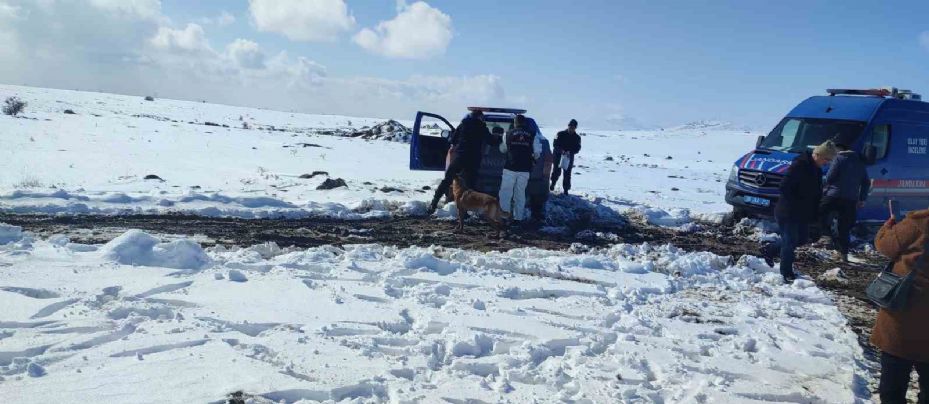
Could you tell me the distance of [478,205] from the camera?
811 centimetres

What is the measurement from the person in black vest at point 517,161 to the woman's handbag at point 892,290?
567 centimetres

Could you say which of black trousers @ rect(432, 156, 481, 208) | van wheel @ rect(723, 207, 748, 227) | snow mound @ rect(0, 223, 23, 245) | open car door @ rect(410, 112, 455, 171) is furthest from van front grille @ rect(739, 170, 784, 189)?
snow mound @ rect(0, 223, 23, 245)

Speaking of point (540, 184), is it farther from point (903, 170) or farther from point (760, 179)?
point (903, 170)

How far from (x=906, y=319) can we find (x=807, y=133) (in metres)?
7.47

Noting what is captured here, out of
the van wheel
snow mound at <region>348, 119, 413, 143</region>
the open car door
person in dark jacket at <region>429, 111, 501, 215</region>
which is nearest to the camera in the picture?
person in dark jacket at <region>429, 111, 501, 215</region>

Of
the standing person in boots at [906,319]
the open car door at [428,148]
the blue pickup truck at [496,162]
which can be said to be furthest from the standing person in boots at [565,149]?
the standing person in boots at [906,319]

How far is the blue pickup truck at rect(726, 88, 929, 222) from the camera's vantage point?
8.98 meters

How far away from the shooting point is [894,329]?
3.07 meters

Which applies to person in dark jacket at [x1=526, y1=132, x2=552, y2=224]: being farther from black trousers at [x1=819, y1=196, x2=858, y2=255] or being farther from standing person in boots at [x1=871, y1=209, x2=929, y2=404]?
standing person in boots at [x1=871, y1=209, x2=929, y2=404]

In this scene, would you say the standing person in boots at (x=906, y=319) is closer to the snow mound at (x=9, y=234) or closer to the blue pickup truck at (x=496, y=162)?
the blue pickup truck at (x=496, y=162)

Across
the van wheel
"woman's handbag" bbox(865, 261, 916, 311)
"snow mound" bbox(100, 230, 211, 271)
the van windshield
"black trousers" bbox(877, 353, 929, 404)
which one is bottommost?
"snow mound" bbox(100, 230, 211, 271)

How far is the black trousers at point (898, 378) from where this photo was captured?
3100 millimetres

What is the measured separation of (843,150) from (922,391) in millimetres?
5723

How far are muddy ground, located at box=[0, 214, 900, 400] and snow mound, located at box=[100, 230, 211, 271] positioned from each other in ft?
3.65
